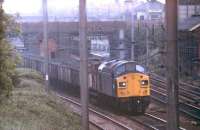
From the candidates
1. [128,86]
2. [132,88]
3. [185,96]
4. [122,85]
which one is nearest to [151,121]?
[132,88]

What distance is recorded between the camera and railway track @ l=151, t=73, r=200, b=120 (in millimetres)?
27308

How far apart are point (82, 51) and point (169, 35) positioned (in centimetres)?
522

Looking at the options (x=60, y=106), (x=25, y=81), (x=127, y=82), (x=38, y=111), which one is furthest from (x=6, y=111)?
(x=25, y=81)

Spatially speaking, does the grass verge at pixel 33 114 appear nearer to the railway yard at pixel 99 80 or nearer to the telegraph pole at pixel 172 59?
the railway yard at pixel 99 80

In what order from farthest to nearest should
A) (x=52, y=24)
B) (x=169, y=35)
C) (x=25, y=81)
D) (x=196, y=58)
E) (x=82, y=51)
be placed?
(x=52, y=24) → (x=196, y=58) → (x=25, y=81) → (x=82, y=51) → (x=169, y=35)

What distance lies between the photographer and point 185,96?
32.4 m

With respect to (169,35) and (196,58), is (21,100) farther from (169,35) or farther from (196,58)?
(196,58)

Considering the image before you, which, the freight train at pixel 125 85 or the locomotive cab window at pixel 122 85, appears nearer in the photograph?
the locomotive cab window at pixel 122 85

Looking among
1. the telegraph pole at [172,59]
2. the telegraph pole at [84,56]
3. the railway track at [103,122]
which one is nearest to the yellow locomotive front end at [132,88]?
the railway track at [103,122]

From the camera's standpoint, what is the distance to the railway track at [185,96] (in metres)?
27.3

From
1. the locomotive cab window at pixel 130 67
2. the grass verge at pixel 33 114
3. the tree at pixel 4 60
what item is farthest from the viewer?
the locomotive cab window at pixel 130 67

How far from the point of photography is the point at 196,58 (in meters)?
42.6

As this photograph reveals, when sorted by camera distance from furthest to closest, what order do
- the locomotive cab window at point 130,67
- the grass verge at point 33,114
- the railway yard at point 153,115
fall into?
the locomotive cab window at point 130,67 → the railway yard at point 153,115 → the grass verge at point 33,114

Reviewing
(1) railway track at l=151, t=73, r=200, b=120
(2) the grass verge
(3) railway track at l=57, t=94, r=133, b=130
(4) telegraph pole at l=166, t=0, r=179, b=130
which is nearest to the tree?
(2) the grass verge
